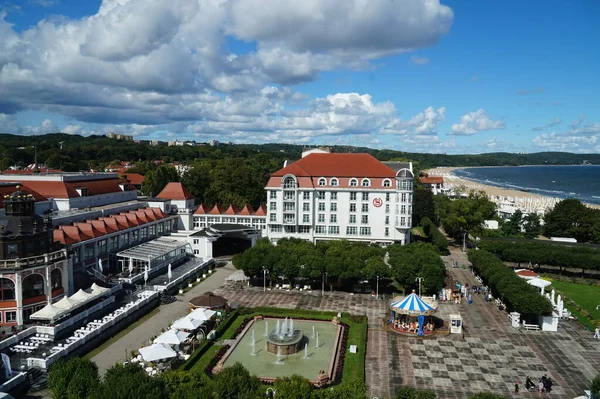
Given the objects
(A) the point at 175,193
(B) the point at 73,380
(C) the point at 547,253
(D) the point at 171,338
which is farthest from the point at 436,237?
(B) the point at 73,380

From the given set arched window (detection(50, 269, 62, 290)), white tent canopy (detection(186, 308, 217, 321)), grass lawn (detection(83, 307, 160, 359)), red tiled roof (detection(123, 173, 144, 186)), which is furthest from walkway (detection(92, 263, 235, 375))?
red tiled roof (detection(123, 173, 144, 186))

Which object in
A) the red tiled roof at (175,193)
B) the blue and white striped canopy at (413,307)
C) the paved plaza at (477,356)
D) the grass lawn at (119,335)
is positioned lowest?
the paved plaza at (477,356)

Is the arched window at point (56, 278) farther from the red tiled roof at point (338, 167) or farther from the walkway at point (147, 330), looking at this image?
the red tiled roof at point (338, 167)

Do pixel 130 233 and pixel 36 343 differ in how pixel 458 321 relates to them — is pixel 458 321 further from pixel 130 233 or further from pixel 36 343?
pixel 130 233

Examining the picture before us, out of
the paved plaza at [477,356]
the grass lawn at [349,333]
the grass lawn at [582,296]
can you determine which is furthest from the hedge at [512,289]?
the grass lawn at [349,333]

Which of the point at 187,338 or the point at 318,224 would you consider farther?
the point at 318,224

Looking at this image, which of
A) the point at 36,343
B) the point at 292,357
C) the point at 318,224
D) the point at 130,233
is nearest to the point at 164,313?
the point at 36,343
